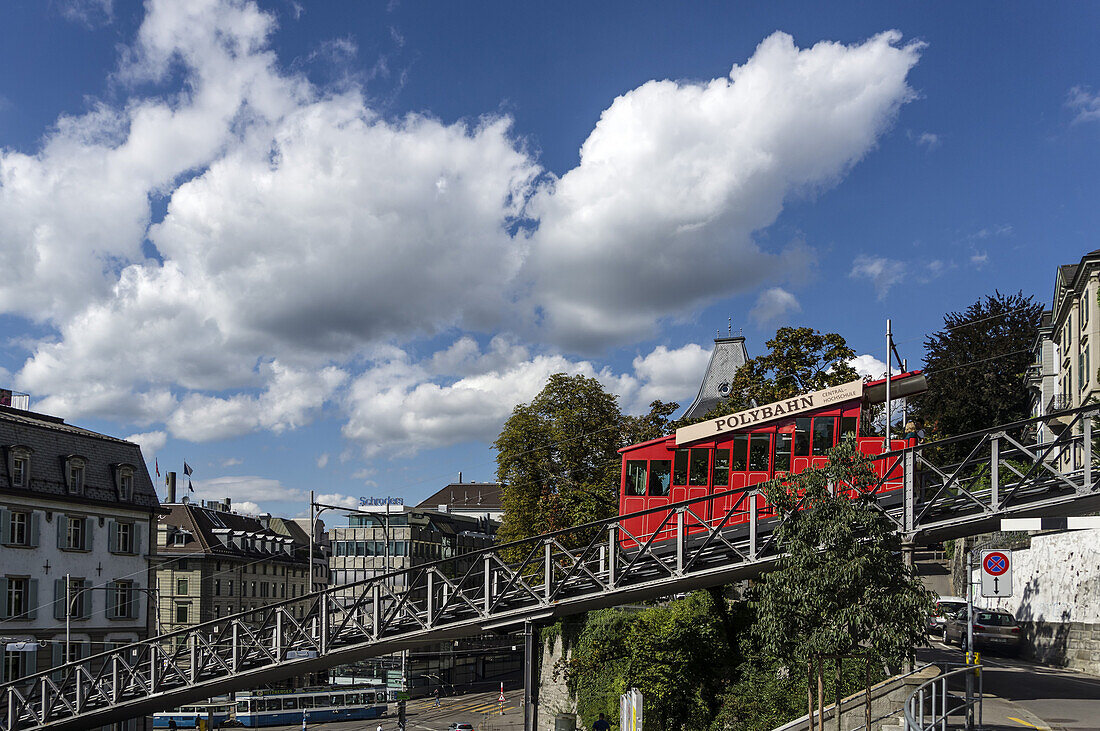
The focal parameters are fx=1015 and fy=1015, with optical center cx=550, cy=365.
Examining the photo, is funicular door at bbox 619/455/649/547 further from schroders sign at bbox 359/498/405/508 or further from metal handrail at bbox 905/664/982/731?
schroders sign at bbox 359/498/405/508

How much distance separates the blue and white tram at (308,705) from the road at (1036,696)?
215ft

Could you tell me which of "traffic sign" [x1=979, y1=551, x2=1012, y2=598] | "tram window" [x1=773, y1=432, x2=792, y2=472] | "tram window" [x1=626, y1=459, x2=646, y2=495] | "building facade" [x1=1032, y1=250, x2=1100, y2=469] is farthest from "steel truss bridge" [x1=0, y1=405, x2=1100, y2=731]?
"building facade" [x1=1032, y1=250, x2=1100, y2=469]

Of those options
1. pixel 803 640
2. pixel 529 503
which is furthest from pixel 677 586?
pixel 529 503

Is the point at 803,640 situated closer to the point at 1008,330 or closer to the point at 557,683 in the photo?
the point at 557,683

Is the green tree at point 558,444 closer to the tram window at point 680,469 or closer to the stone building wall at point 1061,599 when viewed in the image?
the stone building wall at point 1061,599

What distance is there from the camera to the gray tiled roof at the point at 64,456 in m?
48.6

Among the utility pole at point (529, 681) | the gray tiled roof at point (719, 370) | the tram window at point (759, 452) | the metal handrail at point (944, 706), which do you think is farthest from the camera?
the gray tiled roof at point (719, 370)

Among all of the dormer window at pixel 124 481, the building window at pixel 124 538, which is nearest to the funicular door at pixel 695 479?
the building window at pixel 124 538

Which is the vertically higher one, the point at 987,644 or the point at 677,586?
the point at 677,586

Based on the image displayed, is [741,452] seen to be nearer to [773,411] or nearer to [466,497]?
[773,411]

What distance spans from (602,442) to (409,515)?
65.3 meters

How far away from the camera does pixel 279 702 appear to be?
86938mm

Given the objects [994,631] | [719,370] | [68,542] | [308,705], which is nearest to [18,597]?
[68,542]

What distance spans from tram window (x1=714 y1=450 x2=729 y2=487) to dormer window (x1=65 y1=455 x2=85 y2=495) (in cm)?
3605
